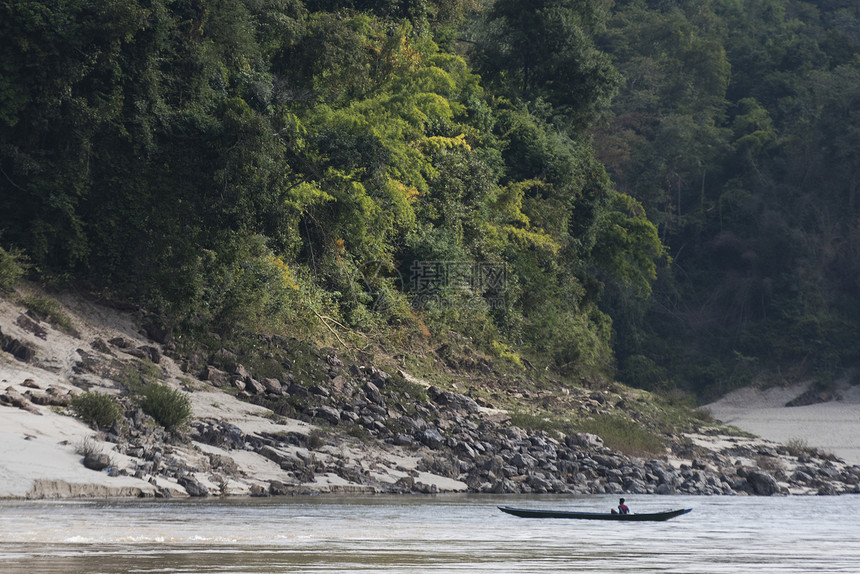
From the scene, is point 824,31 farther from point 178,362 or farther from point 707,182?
point 178,362

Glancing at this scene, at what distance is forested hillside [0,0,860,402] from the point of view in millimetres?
24812

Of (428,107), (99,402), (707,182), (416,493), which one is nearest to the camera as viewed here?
(99,402)

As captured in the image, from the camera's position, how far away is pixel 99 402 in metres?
19.6

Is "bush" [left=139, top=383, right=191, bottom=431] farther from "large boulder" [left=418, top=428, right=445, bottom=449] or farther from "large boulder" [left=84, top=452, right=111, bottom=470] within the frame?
"large boulder" [left=418, top=428, right=445, bottom=449]

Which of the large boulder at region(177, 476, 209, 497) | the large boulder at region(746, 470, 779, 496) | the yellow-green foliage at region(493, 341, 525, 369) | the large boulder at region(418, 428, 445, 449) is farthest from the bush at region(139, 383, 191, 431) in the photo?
the yellow-green foliage at region(493, 341, 525, 369)

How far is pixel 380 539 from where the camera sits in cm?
1409

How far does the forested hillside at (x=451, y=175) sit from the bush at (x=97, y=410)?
15.6 feet

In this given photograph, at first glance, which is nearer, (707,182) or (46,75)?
(46,75)

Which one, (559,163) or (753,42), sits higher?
(753,42)

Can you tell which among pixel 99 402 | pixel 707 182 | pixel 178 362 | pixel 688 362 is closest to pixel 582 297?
pixel 688 362

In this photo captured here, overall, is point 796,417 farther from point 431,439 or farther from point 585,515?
point 585,515

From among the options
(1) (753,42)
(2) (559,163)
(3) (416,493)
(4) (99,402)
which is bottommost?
(3) (416,493)

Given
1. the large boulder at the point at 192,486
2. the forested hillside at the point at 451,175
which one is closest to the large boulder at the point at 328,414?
the forested hillside at the point at 451,175

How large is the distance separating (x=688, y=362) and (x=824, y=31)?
25.9 metres
